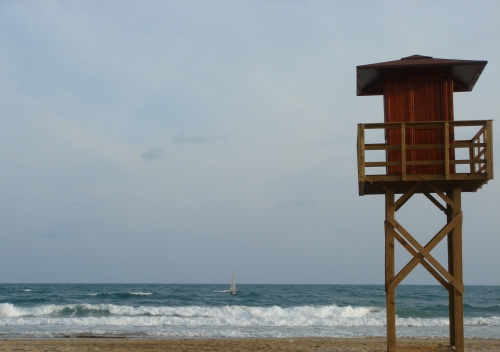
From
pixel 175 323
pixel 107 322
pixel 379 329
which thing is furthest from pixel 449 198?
pixel 107 322

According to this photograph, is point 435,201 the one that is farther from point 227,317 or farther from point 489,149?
point 227,317

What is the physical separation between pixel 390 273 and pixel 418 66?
425 centimetres

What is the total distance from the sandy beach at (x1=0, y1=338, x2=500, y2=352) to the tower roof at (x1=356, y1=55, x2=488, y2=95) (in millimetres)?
7502

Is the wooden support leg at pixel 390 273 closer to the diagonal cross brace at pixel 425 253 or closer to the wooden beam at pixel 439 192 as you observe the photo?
the diagonal cross brace at pixel 425 253

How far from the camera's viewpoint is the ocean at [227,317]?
2206 centimetres

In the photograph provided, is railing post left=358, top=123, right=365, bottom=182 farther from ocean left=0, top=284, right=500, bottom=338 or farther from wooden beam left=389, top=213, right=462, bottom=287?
ocean left=0, top=284, right=500, bottom=338

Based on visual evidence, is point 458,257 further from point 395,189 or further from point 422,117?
point 422,117

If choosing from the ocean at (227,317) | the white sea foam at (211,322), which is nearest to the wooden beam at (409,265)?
the ocean at (227,317)

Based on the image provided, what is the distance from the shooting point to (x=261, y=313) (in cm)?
3378

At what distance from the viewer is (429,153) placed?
12156mm

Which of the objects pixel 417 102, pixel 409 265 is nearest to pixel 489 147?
pixel 417 102

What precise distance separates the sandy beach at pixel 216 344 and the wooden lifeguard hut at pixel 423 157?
5.32m

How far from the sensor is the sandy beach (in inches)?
653

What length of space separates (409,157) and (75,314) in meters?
27.3
